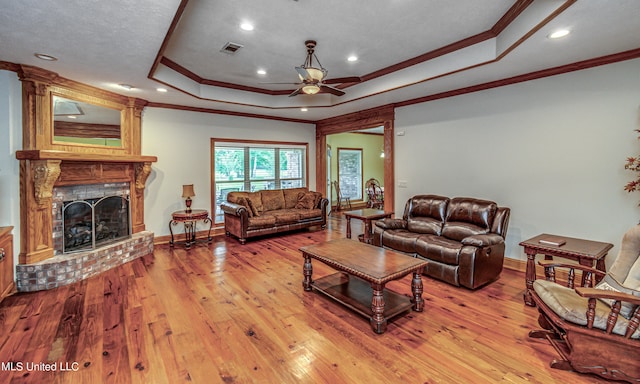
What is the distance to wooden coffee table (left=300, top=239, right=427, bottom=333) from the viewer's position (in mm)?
2555

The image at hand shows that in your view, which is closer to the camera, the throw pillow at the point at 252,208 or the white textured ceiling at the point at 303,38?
the white textured ceiling at the point at 303,38

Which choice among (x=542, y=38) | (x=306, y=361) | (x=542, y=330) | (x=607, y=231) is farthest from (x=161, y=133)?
(x=607, y=231)

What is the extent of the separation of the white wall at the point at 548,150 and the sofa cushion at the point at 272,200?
3.21 meters

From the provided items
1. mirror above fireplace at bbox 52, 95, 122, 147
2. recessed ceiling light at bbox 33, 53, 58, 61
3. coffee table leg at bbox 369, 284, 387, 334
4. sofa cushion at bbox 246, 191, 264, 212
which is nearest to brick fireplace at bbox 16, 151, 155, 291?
mirror above fireplace at bbox 52, 95, 122, 147

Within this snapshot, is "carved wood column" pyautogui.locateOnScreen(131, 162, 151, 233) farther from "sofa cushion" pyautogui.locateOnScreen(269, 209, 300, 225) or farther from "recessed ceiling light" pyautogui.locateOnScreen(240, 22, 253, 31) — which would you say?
"recessed ceiling light" pyautogui.locateOnScreen(240, 22, 253, 31)

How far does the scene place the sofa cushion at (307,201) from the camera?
259 inches

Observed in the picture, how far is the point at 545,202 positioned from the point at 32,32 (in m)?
5.87

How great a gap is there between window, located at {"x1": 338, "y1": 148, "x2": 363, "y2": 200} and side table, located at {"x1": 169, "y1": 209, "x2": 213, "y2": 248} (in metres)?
5.00

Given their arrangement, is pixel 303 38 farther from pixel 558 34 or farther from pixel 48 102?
pixel 48 102

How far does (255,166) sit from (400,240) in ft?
13.6

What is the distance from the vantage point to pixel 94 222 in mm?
4262

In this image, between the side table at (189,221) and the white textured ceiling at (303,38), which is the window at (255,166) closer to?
the side table at (189,221)

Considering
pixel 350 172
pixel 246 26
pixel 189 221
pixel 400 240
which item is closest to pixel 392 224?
pixel 400 240

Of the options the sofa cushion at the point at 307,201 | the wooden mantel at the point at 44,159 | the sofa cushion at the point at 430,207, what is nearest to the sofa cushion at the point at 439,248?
the sofa cushion at the point at 430,207
